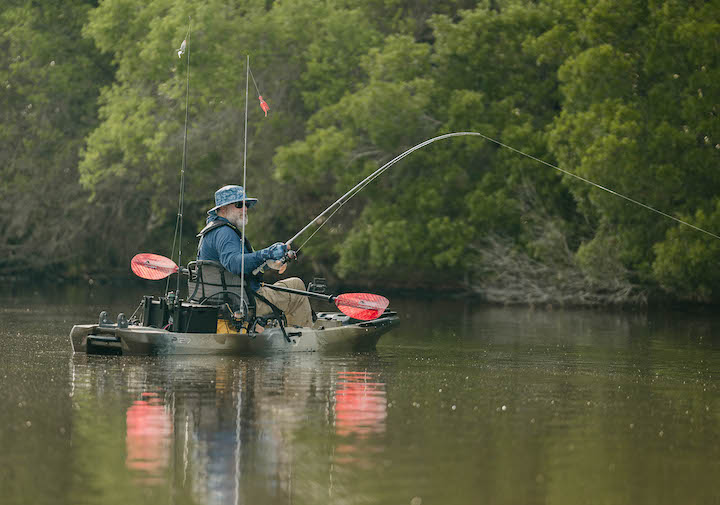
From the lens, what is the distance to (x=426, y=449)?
9.05 meters

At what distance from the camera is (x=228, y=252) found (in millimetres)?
14898

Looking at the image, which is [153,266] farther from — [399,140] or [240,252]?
[399,140]

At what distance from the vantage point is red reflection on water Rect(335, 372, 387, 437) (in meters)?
9.98

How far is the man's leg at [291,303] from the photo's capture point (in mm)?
15789

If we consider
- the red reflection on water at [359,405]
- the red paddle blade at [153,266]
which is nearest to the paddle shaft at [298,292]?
the red paddle blade at [153,266]

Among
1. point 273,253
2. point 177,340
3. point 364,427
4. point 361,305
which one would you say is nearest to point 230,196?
point 273,253

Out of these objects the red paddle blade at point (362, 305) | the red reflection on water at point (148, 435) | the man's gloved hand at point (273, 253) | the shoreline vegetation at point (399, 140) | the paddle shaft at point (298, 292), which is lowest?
the red reflection on water at point (148, 435)

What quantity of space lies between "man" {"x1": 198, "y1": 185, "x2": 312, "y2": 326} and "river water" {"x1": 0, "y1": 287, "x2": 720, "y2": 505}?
694 millimetres

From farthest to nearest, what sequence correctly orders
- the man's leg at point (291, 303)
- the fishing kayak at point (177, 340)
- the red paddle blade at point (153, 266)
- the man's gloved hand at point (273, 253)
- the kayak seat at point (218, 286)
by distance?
the red paddle blade at point (153, 266) < the man's leg at point (291, 303) < the kayak seat at point (218, 286) < the man's gloved hand at point (273, 253) < the fishing kayak at point (177, 340)

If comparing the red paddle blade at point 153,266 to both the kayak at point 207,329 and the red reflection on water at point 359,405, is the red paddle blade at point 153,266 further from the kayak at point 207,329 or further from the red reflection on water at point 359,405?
the red reflection on water at point 359,405

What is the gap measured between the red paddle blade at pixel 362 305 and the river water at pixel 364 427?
0.52 m

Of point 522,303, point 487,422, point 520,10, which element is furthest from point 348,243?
point 487,422

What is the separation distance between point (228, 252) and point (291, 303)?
139cm

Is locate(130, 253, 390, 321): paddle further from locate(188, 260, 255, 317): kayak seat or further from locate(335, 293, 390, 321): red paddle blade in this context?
locate(188, 260, 255, 317): kayak seat
